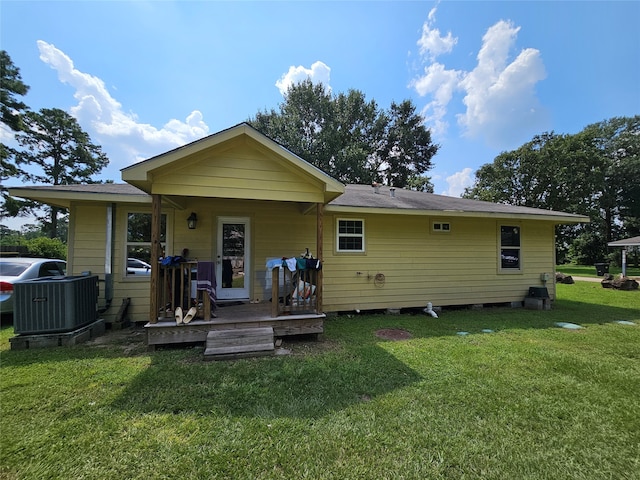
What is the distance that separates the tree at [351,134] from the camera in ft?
72.1

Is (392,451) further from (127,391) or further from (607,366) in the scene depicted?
(607,366)

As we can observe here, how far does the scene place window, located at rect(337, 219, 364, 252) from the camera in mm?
6883

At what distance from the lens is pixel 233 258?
20.8 ft

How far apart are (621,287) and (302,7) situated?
635 inches

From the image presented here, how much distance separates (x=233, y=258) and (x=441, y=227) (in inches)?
216

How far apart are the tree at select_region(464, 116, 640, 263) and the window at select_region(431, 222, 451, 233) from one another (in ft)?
76.4

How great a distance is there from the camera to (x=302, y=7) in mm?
7602

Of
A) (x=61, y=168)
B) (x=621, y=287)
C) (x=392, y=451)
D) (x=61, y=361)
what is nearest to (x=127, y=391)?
(x=61, y=361)

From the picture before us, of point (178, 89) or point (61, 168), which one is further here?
point (61, 168)

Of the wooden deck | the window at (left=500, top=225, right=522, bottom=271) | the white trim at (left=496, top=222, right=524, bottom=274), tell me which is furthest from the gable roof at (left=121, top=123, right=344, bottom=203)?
the window at (left=500, top=225, right=522, bottom=271)

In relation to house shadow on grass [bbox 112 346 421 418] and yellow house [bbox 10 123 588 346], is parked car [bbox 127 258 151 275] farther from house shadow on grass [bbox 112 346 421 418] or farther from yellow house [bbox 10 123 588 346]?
house shadow on grass [bbox 112 346 421 418]

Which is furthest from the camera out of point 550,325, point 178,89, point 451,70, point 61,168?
point 61,168

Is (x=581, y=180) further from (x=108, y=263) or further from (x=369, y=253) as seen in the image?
(x=108, y=263)

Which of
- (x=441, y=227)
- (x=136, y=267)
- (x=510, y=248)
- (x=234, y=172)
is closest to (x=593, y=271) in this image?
(x=510, y=248)
